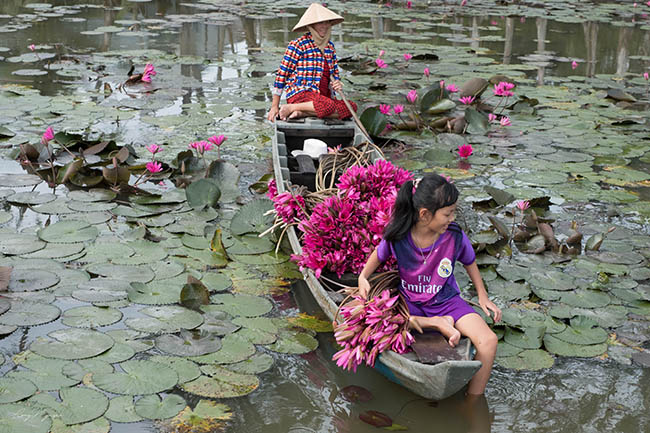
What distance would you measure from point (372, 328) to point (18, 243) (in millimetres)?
2271

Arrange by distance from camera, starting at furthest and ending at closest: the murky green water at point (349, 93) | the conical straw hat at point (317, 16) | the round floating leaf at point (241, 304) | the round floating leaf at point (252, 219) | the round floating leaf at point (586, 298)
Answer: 1. the conical straw hat at point (317, 16)
2. the round floating leaf at point (252, 219)
3. the round floating leaf at point (586, 298)
4. the round floating leaf at point (241, 304)
5. the murky green water at point (349, 93)

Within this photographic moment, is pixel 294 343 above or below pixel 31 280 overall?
below

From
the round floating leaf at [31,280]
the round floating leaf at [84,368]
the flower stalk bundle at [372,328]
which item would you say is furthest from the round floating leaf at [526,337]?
the round floating leaf at [31,280]

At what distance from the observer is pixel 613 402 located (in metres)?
2.98

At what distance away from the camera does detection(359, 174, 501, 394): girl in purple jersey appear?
9.36ft

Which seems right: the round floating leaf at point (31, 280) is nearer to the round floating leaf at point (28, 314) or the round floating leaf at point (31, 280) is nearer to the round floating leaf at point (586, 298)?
the round floating leaf at point (28, 314)

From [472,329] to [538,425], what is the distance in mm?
459

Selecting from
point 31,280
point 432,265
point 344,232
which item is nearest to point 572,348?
point 432,265

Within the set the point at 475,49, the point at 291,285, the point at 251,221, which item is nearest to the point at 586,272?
the point at 291,285

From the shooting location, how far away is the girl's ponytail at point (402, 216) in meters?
2.93

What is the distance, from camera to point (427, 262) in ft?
9.80

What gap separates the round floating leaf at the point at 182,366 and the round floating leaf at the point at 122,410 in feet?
0.76

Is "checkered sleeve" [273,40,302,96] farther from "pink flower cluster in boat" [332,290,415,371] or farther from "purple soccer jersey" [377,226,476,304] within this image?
"pink flower cluster in boat" [332,290,415,371]

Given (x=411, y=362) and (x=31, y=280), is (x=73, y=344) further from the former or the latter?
(x=411, y=362)
